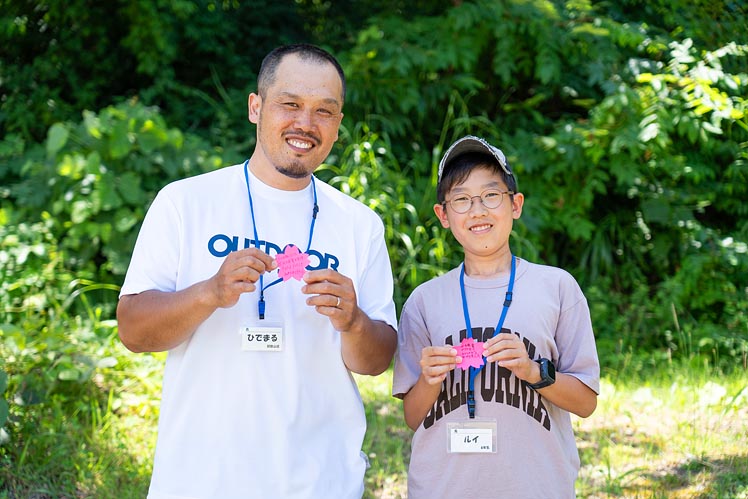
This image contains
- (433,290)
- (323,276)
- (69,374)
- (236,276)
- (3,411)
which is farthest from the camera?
(69,374)

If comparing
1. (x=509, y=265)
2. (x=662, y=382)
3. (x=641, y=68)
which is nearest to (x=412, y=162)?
(x=641, y=68)

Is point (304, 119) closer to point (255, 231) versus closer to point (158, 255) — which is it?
point (255, 231)

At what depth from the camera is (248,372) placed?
2.39 m

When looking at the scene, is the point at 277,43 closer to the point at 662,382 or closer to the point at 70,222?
the point at 70,222

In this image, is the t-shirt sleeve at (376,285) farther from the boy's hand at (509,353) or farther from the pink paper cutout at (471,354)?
the boy's hand at (509,353)

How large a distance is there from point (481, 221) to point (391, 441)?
7.57ft

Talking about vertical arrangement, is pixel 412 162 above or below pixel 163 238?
above

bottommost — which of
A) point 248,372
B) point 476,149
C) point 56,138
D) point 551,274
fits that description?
point 248,372

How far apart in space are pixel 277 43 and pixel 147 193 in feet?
8.24

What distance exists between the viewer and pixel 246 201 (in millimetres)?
2566

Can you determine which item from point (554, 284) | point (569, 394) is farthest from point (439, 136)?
point (569, 394)

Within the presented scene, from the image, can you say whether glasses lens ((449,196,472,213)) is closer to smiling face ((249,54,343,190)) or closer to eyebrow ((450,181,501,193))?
eyebrow ((450,181,501,193))

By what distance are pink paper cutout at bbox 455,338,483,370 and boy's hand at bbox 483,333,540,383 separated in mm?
40

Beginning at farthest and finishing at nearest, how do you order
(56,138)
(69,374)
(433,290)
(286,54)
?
1. (56,138)
2. (69,374)
3. (433,290)
4. (286,54)
